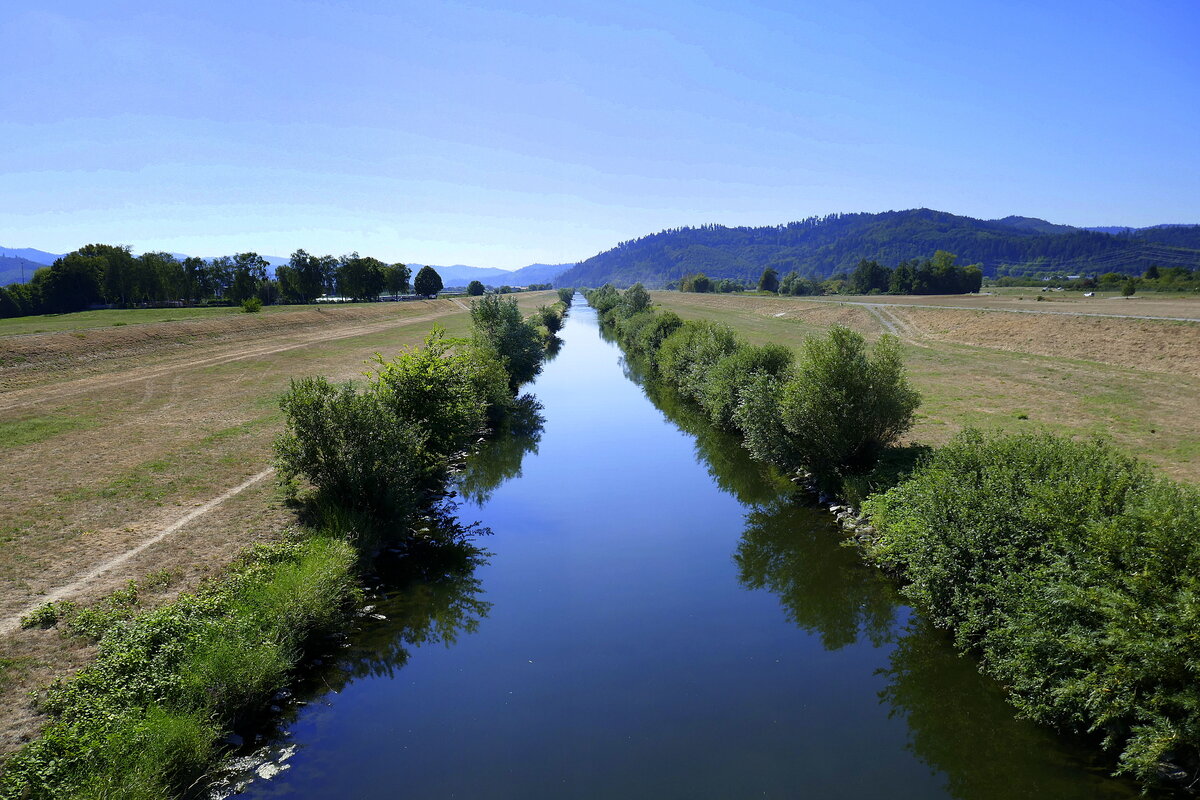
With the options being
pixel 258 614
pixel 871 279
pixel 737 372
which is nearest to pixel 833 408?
pixel 737 372

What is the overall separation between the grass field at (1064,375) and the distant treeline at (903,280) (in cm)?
6950

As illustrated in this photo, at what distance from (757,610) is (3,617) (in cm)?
1426

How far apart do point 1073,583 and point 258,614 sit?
43.7 ft

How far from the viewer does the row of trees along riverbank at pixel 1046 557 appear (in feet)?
24.7

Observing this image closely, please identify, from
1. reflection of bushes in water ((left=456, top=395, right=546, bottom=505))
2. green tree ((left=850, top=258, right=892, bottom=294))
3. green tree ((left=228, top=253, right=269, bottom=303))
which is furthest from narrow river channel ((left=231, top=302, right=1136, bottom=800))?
green tree ((left=850, top=258, right=892, bottom=294))

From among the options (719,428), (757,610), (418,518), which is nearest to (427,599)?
(418,518)

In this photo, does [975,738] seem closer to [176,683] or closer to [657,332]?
[176,683]

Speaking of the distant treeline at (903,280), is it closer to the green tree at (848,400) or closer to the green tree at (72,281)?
the green tree at (848,400)

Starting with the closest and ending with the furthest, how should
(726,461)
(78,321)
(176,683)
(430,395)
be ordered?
(176,683) → (430,395) → (726,461) → (78,321)

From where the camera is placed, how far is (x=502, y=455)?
26.3 metres

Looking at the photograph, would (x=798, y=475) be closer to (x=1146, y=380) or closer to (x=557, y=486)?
(x=557, y=486)

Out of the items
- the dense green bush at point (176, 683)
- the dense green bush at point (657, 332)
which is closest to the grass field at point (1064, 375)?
the dense green bush at point (657, 332)

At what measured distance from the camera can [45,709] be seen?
27.2 feet

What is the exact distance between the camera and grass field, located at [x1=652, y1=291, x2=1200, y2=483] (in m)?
20.6
